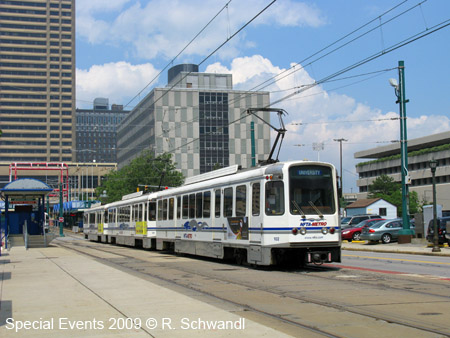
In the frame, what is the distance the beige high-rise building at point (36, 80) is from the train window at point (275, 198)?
16553 centimetres

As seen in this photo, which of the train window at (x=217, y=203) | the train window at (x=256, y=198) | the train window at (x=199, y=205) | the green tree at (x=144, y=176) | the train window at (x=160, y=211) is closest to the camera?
the train window at (x=256, y=198)

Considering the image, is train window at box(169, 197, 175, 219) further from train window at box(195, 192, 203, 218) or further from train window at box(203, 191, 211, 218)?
train window at box(203, 191, 211, 218)

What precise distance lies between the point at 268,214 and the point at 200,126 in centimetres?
9338

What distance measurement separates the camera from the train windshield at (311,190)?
16.2m

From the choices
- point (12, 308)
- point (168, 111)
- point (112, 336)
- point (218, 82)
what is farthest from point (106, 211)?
point (218, 82)

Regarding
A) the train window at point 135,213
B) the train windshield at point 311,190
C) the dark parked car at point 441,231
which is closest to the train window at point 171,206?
the train window at point 135,213

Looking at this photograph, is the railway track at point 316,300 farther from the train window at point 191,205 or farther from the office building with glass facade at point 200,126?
the office building with glass facade at point 200,126

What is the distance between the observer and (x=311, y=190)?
54.0ft

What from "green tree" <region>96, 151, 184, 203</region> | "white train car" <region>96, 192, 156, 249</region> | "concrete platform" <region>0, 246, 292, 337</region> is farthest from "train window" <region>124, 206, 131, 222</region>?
"green tree" <region>96, 151, 184, 203</region>

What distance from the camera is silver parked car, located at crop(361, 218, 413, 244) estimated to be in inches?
1348

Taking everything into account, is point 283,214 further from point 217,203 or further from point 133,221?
point 133,221

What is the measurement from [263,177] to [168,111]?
90.2 m

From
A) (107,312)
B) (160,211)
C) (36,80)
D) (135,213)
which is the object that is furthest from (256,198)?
(36,80)

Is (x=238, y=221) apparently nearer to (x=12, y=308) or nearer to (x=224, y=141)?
(x=12, y=308)
